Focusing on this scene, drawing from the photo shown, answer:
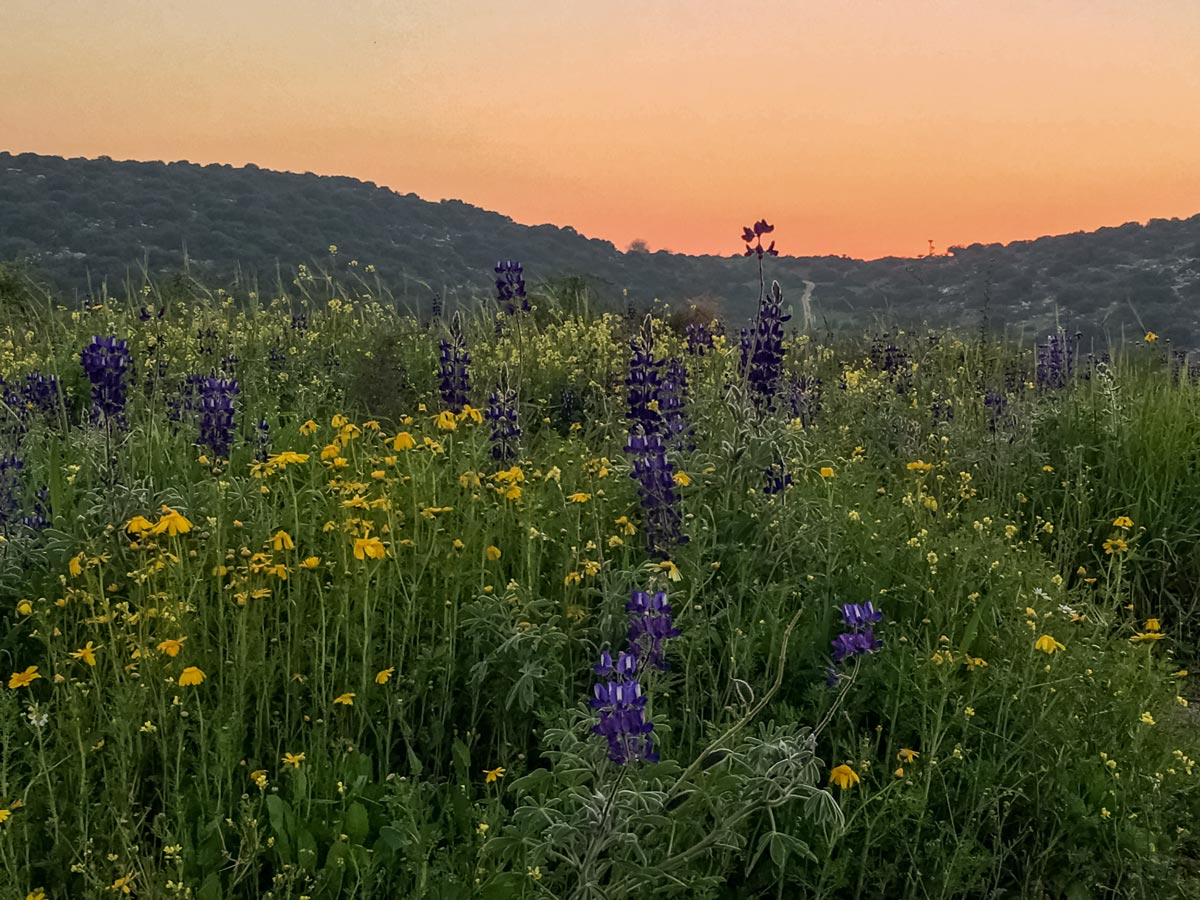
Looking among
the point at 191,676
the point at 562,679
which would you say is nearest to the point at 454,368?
the point at 562,679

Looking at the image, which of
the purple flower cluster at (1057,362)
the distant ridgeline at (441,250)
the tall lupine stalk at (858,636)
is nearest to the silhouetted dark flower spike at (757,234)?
the tall lupine stalk at (858,636)

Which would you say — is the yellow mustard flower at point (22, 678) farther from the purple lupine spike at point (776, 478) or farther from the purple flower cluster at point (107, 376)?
the purple lupine spike at point (776, 478)

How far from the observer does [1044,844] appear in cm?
252

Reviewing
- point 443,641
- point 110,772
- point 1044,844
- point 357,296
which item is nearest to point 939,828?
point 1044,844

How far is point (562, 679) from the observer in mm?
2535

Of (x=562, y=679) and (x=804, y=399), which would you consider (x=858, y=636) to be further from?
(x=804, y=399)

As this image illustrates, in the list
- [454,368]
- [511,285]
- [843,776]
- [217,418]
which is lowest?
[843,776]

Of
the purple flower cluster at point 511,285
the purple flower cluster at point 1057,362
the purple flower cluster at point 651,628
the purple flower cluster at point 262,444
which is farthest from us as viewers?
the purple flower cluster at point 1057,362

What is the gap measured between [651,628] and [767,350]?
1927mm

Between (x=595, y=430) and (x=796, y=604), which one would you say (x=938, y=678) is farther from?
(x=595, y=430)

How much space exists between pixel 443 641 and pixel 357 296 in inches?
311

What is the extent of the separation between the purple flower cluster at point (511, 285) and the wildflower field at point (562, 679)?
0.03 meters

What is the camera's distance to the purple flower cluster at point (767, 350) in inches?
140

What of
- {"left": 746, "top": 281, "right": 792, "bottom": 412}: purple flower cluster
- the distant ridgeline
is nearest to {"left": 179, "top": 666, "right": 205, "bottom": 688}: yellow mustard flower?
{"left": 746, "top": 281, "right": 792, "bottom": 412}: purple flower cluster
